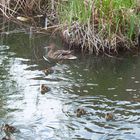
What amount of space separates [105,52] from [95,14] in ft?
2.18

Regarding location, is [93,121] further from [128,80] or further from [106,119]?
[128,80]

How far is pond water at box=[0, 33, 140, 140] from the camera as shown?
6.17 meters

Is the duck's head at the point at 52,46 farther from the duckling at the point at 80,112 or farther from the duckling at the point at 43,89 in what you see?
the duckling at the point at 80,112

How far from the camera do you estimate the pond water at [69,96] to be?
617cm

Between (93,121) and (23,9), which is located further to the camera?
(23,9)

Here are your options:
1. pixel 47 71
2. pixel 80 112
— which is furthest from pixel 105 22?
pixel 80 112

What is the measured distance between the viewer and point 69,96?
713 cm

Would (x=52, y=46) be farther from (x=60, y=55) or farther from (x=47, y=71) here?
(x=47, y=71)

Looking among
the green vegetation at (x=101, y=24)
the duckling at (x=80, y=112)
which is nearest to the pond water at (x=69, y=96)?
the duckling at (x=80, y=112)

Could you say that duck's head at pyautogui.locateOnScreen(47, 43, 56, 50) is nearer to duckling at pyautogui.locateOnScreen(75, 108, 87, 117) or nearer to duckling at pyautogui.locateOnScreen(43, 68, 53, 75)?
duckling at pyautogui.locateOnScreen(43, 68, 53, 75)

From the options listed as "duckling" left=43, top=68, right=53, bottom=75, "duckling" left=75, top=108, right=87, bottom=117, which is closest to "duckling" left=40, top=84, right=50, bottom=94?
"duckling" left=43, top=68, right=53, bottom=75

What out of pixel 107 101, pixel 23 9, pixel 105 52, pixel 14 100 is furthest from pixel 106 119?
pixel 23 9

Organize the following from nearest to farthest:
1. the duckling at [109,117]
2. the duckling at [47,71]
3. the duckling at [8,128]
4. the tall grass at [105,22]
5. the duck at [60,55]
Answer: the duckling at [8,128] → the duckling at [109,117] → the duckling at [47,71] → the tall grass at [105,22] → the duck at [60,55]

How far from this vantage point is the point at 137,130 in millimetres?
6137
